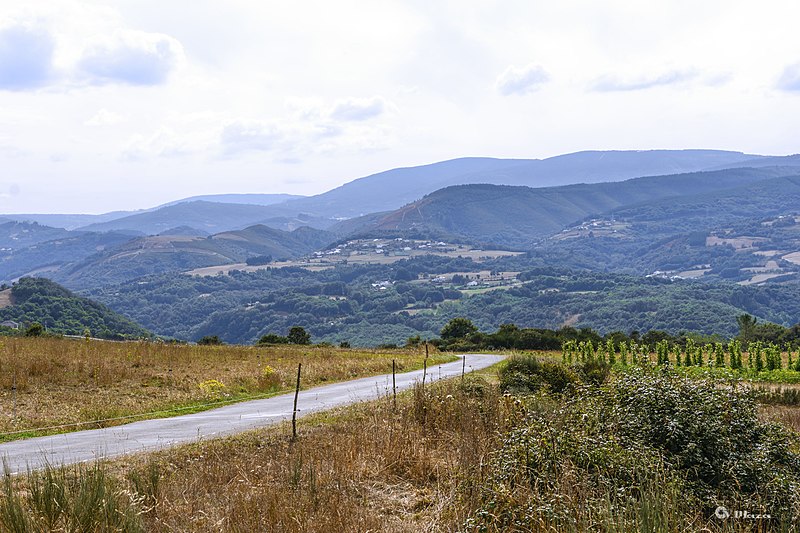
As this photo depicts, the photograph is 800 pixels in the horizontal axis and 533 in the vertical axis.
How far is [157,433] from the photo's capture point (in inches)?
500

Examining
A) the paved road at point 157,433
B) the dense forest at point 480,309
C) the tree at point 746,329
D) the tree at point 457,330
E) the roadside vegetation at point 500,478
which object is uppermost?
the roadside vegetation at point 500,478

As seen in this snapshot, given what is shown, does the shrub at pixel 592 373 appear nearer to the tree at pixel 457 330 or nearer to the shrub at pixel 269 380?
the shrub at pixel 269 380

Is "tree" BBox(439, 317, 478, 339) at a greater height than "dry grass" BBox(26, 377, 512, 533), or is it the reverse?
"dry grass" BBox(26, 377, 512, 533)

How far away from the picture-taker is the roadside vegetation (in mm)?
6590

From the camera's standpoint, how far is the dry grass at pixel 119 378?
48.9ft

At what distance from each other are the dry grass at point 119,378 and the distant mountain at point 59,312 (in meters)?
63.6

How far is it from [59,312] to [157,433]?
306 ft

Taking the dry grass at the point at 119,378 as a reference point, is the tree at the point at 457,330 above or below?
below

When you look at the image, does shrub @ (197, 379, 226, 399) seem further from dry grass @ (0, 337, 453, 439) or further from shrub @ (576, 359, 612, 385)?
shrub @ (576, 359, 612, 385)

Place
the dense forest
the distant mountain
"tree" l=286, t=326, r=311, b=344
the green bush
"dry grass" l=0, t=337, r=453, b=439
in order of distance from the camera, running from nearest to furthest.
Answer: the green bush
"dry grass" l=0, t=337, r=453, b=439
"tree" l=286, t=326, r=311, b=344
the distant mountain
the dense forest

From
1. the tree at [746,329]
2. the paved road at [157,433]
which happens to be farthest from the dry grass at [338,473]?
the tree at [746,329]

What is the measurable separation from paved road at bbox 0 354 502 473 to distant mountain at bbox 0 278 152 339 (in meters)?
73.3

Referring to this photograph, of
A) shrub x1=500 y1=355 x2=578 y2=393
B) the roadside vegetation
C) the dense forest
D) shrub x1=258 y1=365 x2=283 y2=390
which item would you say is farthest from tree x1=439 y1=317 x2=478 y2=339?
the dense forest

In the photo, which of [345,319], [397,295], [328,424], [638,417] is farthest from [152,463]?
[397,295]
